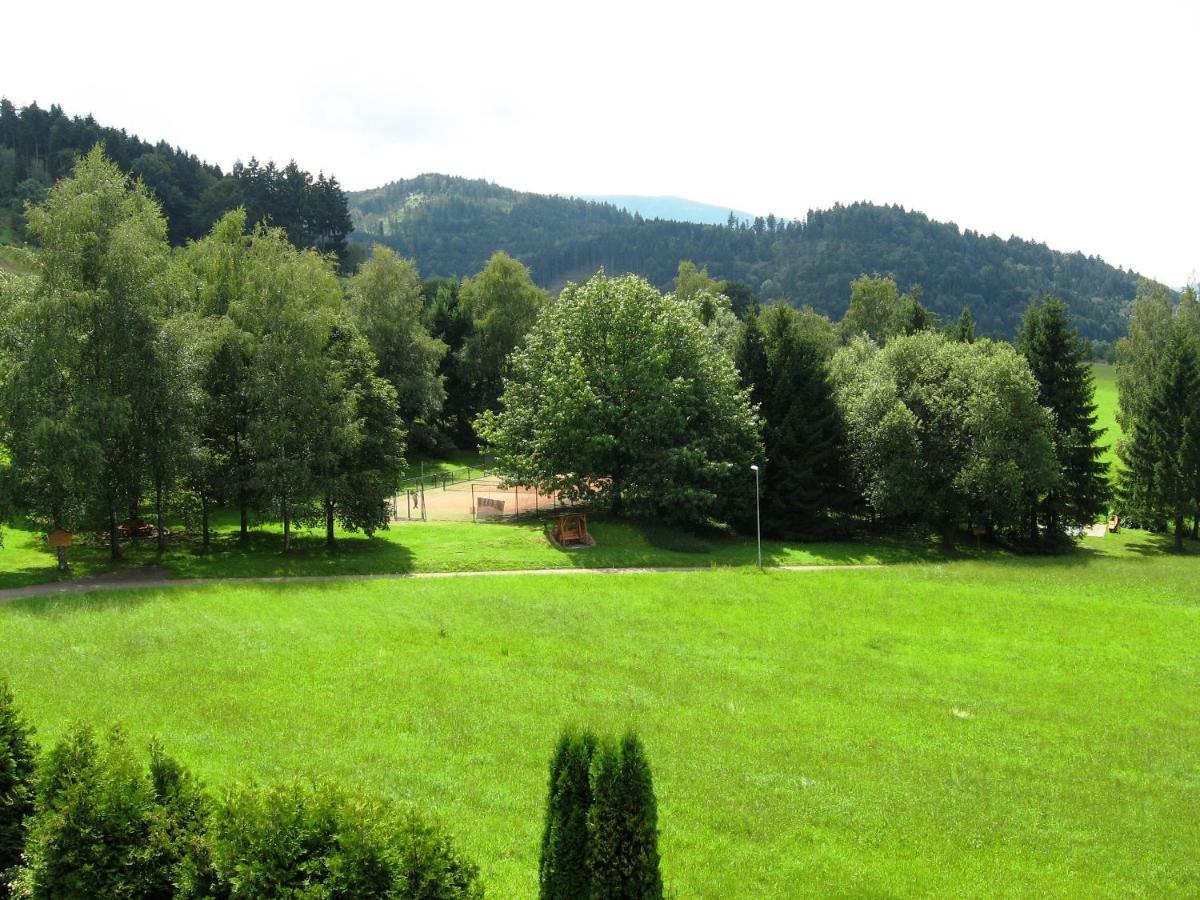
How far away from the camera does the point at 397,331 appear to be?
66000mm

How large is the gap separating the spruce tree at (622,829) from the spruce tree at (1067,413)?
153ft

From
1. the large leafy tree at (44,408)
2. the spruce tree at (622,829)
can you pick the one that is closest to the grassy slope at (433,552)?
the large leafy tree at (44,408)

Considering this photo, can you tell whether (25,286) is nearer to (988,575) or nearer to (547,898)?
(547,898)

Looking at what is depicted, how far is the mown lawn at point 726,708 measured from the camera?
13672 millimetres

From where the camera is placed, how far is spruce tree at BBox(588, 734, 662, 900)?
952 centimetres

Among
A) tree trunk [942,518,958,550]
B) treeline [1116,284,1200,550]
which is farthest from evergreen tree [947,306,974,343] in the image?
tree trunk [942,518,958,550]

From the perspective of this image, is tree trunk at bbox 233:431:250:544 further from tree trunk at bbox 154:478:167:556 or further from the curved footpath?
the curved footpath

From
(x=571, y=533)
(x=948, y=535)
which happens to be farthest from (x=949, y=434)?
(x=571, y=533)

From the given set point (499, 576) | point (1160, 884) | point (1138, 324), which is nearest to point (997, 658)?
point (1160, 884)

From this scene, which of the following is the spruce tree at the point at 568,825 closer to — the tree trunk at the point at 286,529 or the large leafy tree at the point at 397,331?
the tree trunk at the point at 286,529

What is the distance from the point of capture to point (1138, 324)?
78.0 m

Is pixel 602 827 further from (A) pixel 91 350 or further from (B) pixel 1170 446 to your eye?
(B) pixel 1170 446

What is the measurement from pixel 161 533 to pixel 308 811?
104 feet

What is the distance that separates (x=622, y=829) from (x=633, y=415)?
115ft
